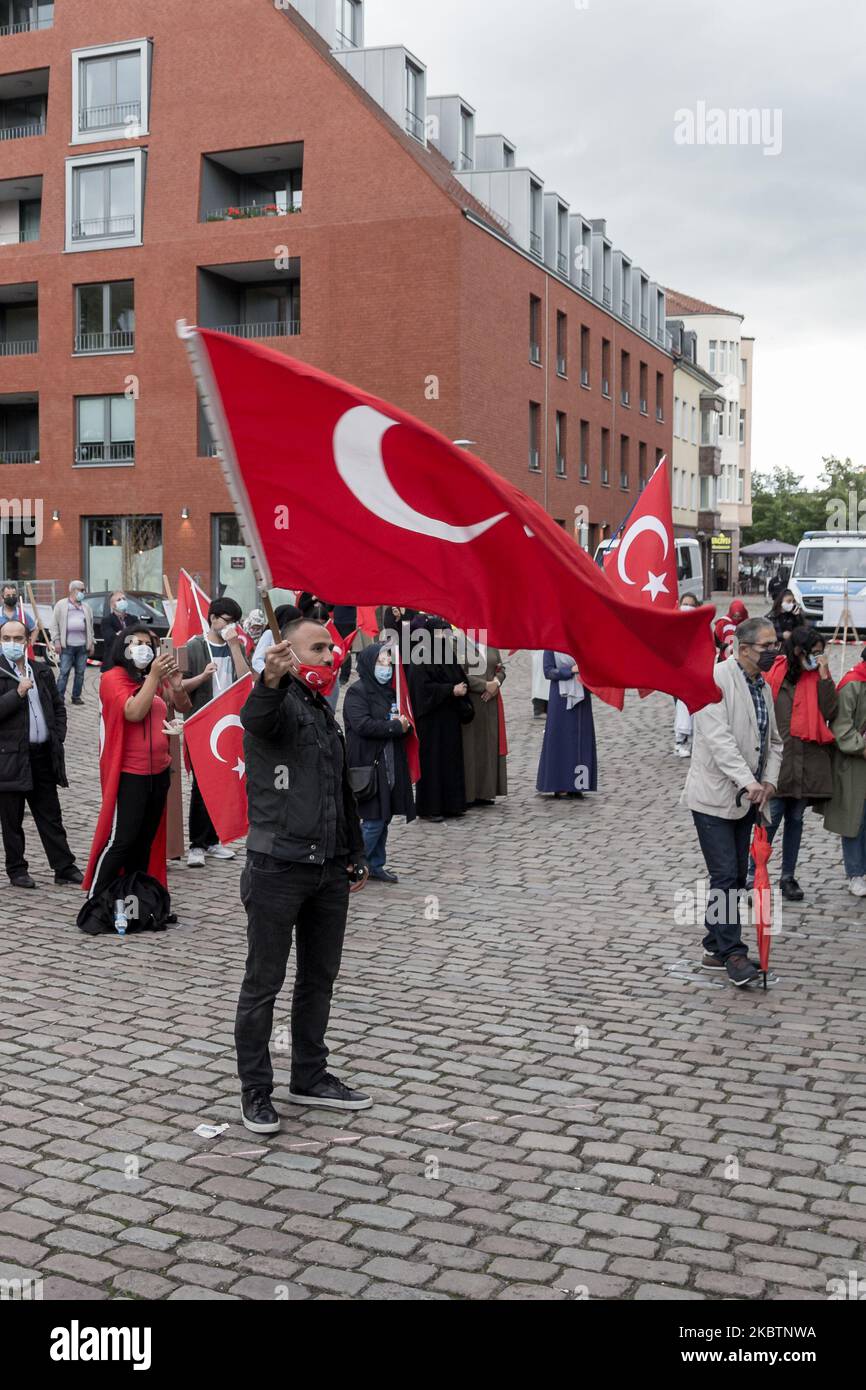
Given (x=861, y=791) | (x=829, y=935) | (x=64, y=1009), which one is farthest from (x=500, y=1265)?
(x=861, y=791)

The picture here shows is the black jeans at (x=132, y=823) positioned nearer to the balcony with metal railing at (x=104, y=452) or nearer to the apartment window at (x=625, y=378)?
the balcony with metal railing at (x=104, y=452)

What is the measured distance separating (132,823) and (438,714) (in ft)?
15.3

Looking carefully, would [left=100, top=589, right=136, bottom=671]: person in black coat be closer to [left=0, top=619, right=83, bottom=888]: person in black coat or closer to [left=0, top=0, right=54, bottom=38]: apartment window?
[left=0, top=619, right=83, bottom=888]: person in black coat

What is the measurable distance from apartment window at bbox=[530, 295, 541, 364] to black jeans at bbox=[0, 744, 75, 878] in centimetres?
3676

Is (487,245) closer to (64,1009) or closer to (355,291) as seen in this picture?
(355,291)

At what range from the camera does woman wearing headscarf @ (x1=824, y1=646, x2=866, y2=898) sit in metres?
10.2

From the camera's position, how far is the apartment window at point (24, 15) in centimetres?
4388

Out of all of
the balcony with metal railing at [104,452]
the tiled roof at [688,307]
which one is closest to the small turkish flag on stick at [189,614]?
the balcony with metal railing at [104,452]

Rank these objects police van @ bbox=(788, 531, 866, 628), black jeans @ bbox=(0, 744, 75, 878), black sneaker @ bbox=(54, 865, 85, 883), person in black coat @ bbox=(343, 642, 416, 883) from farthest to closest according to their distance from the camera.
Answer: police van @ bbox=(788, 531, 866, 628) → black sneaker @ bbox=(54, 865, 85, 883) → person in black coat @ bbox=(343, 642, 416, 883) → black jeans @ bbox=(0, 744, 75, 878)

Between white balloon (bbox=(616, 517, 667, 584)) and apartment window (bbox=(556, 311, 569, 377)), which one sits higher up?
apartment window (bbox=(556, 311, 569, 377))

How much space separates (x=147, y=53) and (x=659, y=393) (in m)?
29.5

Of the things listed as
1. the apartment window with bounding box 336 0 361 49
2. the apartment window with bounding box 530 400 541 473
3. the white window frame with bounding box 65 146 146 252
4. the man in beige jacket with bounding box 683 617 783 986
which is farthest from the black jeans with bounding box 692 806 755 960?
the apartment window with bounding box 336 0 361 49

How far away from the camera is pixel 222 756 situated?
9609 mm

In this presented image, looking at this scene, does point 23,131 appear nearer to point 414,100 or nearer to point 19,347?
point 19,347
